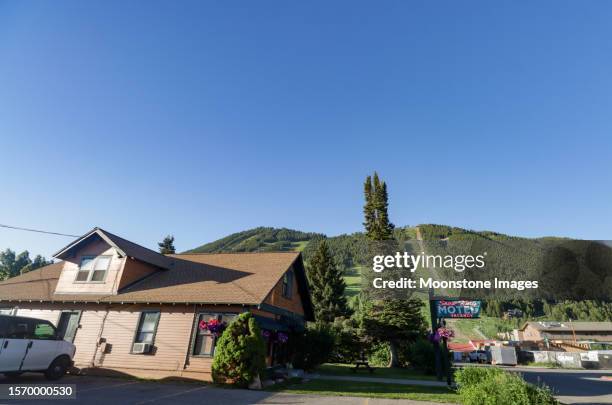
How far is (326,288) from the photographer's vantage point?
140 feet

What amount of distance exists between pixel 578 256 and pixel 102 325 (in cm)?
4190

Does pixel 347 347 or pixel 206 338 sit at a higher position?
pixel 206 338

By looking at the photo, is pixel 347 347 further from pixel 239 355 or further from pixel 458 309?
pixel 239 355

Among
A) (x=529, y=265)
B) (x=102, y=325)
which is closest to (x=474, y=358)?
(x=529, y=265)

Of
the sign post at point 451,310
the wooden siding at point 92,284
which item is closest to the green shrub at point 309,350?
the sign post at point 451,310

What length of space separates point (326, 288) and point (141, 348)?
3018 cm

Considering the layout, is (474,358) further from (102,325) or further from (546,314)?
(546,314)

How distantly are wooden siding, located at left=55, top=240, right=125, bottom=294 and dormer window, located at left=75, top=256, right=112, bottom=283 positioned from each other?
0.24 m

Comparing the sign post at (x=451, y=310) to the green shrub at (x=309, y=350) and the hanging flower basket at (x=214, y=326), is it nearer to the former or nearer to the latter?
the green shrub at (x=309, y=350)

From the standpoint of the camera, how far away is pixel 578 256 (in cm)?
3206

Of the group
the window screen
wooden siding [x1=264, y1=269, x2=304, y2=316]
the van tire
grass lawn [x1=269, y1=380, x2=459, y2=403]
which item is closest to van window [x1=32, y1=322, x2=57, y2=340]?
the van tire

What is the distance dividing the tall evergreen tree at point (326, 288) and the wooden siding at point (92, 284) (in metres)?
28.0

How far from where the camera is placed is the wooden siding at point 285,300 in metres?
16.5

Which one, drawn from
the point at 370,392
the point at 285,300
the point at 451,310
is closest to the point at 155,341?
the point at 285,300
